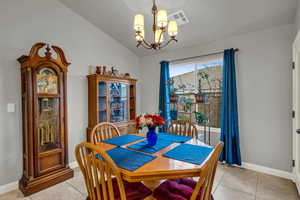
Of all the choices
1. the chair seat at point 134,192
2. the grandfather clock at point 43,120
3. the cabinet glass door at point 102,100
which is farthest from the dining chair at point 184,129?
the grandfather clock at point 43,120

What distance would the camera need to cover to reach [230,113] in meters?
2.84

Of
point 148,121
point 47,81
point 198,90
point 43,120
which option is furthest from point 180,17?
point 43,120

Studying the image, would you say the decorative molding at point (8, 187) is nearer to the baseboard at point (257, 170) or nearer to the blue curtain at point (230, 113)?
the baseboard at point (257, 170)

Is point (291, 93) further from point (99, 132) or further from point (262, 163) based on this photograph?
point (99, 132)

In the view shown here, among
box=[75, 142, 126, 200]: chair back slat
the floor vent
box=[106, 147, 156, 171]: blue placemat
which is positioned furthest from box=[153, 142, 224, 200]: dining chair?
the floor vent

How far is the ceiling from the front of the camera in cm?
229

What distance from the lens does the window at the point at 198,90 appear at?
3236 mm

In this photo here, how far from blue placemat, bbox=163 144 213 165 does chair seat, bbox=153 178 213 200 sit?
26cm

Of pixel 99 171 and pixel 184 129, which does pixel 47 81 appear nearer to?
pixel 99 171

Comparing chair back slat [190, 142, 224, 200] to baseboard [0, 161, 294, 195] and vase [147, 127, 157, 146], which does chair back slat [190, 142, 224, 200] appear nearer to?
vase [147, 127, 157, 146]

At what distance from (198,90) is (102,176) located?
112 inches

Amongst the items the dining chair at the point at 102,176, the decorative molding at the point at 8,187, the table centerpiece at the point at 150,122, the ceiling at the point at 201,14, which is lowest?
the decorative molding at the point at 8,187

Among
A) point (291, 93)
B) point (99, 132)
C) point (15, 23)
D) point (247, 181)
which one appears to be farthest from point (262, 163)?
point (15, 23)

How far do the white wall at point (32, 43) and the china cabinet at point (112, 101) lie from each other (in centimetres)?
20
